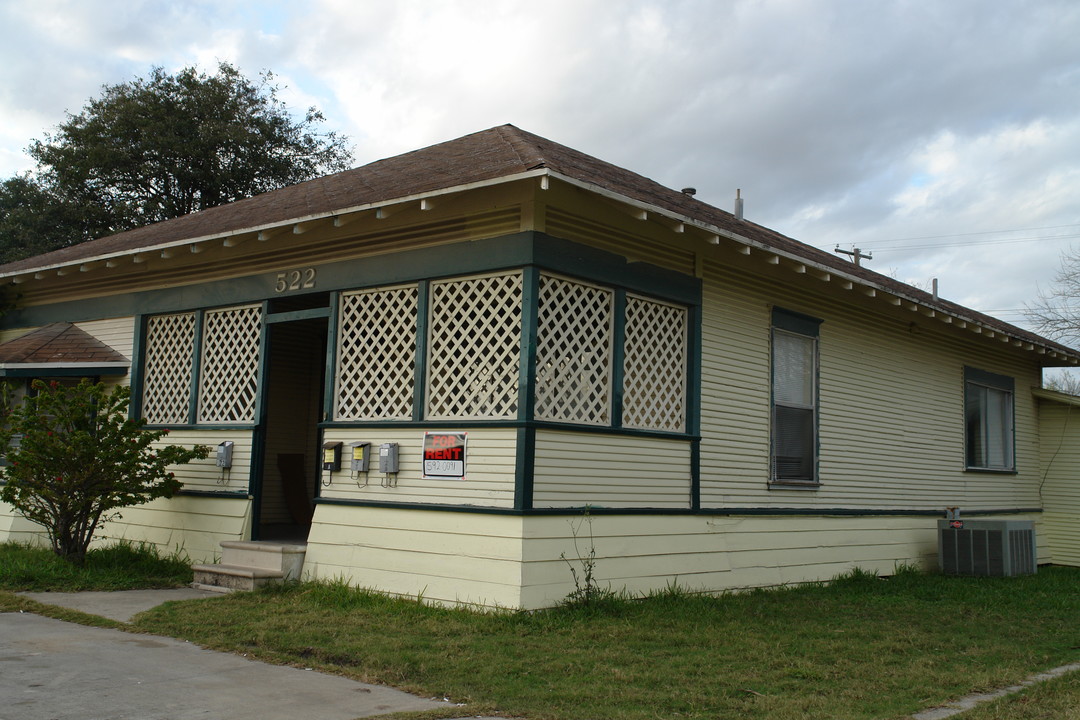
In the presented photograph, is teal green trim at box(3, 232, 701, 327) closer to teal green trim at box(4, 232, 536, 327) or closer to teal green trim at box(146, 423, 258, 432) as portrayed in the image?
teal green trim at box(4, 232, 536, 327)

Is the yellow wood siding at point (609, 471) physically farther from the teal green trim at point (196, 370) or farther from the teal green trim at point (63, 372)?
the teal green trim at point (63, 372)

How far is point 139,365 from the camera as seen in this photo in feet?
38.9

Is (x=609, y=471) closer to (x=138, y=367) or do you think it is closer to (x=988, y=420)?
(x=138, y=367)

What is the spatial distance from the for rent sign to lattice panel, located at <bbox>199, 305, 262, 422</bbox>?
2.81 m

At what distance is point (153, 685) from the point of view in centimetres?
576

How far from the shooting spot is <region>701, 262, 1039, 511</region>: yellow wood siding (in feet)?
33.6

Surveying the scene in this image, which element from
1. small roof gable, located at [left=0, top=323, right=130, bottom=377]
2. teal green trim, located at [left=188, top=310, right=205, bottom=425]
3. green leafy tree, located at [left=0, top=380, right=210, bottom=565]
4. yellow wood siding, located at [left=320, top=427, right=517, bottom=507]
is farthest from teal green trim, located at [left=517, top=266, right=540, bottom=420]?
small roof gable, located at [left=0, top=323, right=130, bottom=377]

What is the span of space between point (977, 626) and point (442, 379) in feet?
16.7

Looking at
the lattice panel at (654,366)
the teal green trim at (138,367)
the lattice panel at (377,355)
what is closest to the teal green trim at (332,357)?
the lattice panel at (377,355)

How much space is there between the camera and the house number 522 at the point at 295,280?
33.2 ft

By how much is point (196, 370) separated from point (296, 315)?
1.87m

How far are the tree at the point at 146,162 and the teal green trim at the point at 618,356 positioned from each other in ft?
78.6

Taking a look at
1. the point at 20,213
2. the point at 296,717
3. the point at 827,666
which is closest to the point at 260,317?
the point at 296,717

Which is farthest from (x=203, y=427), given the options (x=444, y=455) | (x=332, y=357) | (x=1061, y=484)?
(x=1061, y=484)
